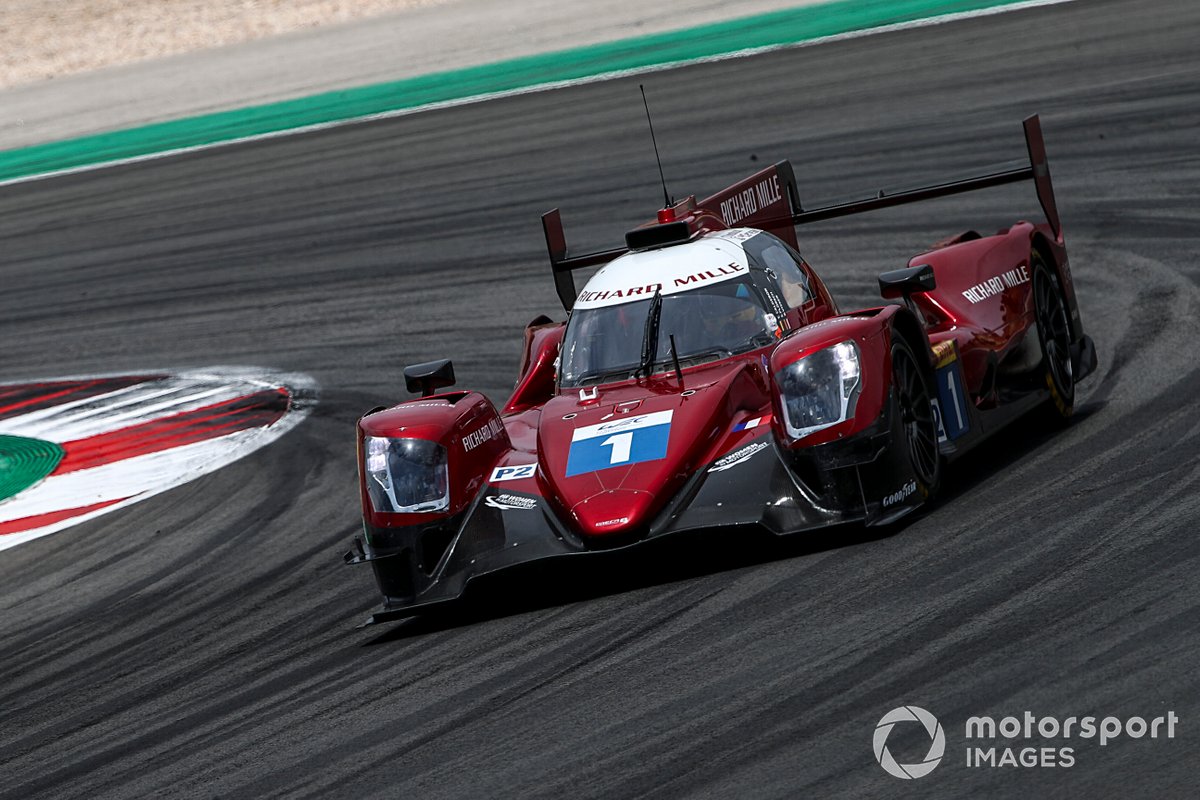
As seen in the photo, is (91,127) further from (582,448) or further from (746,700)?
(746,700)

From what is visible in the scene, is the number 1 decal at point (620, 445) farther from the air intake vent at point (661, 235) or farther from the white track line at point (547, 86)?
the white track line at point (547, 86)

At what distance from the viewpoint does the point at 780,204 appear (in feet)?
36.2

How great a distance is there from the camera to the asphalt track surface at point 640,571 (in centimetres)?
549

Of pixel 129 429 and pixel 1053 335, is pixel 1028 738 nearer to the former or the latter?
pixel 1053 335

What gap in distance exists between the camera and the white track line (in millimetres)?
23547

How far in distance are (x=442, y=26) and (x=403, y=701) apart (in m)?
28.2

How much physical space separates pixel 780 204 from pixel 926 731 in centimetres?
634

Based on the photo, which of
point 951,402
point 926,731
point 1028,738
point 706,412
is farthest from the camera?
point 951,402

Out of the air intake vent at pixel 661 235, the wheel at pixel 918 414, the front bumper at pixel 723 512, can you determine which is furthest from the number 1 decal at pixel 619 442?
the air intake vent at pixel 661 235

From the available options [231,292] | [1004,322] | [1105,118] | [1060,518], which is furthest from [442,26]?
[1060,518]

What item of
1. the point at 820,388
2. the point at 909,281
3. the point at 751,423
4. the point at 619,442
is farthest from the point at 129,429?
the point at 820,388

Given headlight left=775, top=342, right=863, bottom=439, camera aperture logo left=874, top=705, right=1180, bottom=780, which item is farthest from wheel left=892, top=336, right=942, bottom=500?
camera aperture logo left=874, top=705, right=1180, bottom=780

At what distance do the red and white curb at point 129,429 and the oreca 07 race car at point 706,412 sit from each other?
3505 millimetres

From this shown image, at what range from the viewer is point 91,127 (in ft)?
102
